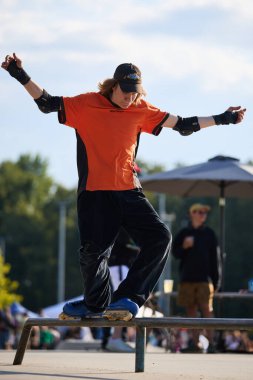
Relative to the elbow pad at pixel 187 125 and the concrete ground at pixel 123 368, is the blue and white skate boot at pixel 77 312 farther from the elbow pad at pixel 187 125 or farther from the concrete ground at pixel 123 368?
the elbow pad at pixel 187 125

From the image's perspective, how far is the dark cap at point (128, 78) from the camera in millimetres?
7855

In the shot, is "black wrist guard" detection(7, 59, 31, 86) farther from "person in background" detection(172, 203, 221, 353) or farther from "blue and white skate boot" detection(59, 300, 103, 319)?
"person in background" detection(172, 203, 221, 353)

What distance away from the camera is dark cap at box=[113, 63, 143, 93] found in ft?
25.8

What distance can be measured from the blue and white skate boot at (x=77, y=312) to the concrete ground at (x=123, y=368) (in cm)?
40

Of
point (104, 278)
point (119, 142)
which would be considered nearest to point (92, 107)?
point (119, 142)

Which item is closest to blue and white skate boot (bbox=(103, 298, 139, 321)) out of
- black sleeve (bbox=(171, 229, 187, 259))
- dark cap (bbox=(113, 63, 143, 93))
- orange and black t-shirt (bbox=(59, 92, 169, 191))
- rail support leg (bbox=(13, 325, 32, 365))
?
orange and black t-shirt (bbox=(59, 92, 169, 191))

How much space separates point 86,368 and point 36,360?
0.82 metres

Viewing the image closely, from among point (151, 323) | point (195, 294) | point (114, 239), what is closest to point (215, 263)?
point (195, 294)

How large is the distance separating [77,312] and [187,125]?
1.68 metres

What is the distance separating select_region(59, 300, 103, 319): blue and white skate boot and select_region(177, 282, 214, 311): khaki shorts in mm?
6946

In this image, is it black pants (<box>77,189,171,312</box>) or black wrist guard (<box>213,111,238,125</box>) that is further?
black wrist guard (<box>213,111,238,125</box>)

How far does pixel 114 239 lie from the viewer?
785 cm

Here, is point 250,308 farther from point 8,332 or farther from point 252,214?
point 8,332

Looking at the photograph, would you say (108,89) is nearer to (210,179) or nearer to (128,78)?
(128,78)
